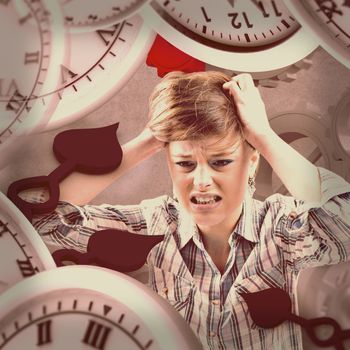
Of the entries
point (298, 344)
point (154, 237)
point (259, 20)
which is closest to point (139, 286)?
point (154, 237)

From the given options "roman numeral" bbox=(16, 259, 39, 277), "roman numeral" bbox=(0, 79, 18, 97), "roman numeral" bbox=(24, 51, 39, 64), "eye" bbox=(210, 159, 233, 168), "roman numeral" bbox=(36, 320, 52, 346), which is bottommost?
"roman numeral" bbox=(36, 320, 52, 346)

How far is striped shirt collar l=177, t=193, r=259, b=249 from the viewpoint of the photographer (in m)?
1.21

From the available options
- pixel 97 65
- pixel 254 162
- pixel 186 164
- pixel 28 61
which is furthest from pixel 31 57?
pixel 254 162

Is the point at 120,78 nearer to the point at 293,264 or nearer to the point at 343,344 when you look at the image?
the point at 293,264

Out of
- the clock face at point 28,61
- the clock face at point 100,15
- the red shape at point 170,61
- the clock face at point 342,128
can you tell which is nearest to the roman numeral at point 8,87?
the clock face at point 28,61

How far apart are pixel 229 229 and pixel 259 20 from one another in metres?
0.40

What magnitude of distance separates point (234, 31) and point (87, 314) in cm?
59

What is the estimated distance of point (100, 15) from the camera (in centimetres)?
127

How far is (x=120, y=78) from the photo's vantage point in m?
1.26

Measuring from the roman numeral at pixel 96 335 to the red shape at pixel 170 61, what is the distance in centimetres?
47

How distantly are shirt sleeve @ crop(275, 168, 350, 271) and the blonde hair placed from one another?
172 millimetres

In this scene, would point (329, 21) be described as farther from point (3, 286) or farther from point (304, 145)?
point (3, 286)

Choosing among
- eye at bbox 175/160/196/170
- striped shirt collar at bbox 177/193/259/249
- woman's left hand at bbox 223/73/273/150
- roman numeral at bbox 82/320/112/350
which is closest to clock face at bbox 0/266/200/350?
roman numeral at bbox 82/320/112/350

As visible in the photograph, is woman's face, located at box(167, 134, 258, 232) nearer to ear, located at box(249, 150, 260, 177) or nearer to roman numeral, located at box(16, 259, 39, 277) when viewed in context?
ear, located at box(249, 150, 260, 177)
